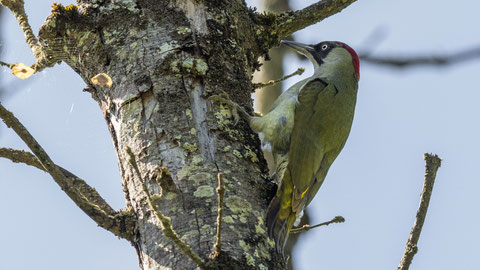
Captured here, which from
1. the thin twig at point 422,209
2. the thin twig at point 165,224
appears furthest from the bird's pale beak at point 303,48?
the thin twig at point 165,224

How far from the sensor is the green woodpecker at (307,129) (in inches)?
127

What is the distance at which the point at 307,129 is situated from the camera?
3701 millimetres

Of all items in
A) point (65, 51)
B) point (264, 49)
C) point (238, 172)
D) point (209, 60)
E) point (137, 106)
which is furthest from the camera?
point (264, 49)

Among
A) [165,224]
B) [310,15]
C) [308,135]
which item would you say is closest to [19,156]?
[165,224]

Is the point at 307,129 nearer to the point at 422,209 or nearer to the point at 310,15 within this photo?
the point at 310,15

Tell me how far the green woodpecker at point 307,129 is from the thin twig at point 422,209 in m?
0.64

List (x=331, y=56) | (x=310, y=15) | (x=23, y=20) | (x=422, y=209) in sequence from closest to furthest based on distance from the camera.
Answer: (x=422, y=209) < (x=23, y=20) < (x=310, y=15) < (x=331, y=56)

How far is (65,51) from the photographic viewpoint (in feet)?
10.5

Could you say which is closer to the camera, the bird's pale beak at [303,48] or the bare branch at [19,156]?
the bare branch at [19,156]

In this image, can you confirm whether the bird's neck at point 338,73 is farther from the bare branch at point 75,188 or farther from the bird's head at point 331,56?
the bare branch at point 75,188

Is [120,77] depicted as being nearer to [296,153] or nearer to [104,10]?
[104,10]

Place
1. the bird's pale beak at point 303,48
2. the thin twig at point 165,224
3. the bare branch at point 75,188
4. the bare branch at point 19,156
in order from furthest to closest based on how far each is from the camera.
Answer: the bird's pale beak at point 303,48, the bare branch at point 19,156, the bare branch at point 75,188, the thin twig at point 165,224

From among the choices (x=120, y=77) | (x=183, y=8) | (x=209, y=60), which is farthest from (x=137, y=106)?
(x=183, y=8)

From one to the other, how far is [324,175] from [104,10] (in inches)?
61.8
